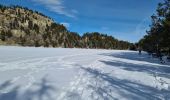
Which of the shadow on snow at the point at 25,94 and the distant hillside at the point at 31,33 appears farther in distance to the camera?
the distant hillside at the point at 31,33

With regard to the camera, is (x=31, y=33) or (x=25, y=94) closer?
(x=25, y=94)

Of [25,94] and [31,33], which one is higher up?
[31,33]

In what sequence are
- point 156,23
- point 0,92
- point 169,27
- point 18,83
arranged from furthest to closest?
1. point 156,23
2. point 169,27
3. point 18,83
4. point 0,92

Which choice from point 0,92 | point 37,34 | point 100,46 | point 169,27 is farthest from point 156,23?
point 100,46

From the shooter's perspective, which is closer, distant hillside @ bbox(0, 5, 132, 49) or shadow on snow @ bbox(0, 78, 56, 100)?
shadow on snow @ bbox(0, 78, 56, 100)

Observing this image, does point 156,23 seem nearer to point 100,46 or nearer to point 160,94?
point 160,94

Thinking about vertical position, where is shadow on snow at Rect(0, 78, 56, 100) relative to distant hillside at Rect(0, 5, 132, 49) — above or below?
below

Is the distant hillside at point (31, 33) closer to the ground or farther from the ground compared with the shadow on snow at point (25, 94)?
farther from the ground

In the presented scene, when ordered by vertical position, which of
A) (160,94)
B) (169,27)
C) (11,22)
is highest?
(11,22)

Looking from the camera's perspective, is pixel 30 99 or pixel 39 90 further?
pixel 39 90

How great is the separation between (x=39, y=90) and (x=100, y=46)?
630ft

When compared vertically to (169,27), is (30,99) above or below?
below

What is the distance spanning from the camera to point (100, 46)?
199 m

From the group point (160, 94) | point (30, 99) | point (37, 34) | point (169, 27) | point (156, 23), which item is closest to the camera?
point (30, 99)
